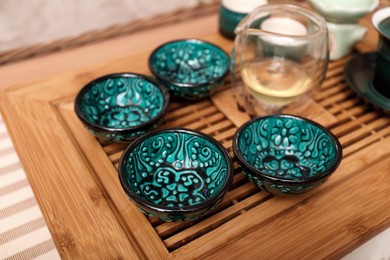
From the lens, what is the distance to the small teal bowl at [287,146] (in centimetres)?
68

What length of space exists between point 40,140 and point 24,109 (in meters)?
0.10

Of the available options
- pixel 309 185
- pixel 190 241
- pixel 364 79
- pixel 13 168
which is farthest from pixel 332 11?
pixel 13 168

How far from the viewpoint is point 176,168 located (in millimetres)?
711

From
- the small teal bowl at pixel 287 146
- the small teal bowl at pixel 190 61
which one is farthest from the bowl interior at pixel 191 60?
the small teal bowl at pixel 287 146

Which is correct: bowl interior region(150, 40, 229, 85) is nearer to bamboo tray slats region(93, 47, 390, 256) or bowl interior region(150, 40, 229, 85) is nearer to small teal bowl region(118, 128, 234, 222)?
bamboo tray slats region(93, 47, 390, 256)

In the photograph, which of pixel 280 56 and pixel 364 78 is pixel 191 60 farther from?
pixel 364 78

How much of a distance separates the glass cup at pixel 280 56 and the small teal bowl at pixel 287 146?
0.09 meters

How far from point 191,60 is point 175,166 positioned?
31 cm

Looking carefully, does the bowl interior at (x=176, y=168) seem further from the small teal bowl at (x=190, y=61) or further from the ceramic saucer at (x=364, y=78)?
the ceramic saucer at (x=364, y=78)

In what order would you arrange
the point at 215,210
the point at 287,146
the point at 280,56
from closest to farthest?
the point at 215,210 → the point at 287,146 → the point at 280,56

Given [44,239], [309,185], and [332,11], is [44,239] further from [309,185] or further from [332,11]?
[332,11]

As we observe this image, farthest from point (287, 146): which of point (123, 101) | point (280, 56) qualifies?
point (123, 101)

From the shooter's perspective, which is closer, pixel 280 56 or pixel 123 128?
pixel 123 128

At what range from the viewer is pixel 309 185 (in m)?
0.60
